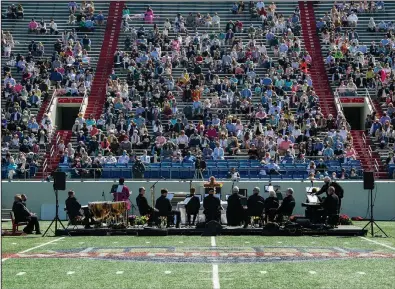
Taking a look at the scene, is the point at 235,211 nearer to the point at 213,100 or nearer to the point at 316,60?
the point at 213,100

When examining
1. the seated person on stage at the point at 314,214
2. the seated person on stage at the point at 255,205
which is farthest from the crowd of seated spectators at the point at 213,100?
the seated person on stage at the point at 255,205

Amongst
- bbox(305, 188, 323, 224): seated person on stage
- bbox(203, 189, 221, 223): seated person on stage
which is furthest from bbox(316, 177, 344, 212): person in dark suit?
bbox(203, 189, 221, 223): seated person on stage

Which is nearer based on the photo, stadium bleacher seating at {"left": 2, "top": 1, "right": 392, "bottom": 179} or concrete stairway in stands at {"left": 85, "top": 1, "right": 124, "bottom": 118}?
stadium bleacher seating at {"left": 2, "top": 1, "right": 392, "bottom": 179}

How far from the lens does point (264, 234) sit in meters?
24.7

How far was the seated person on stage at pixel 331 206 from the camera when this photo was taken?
2492cm

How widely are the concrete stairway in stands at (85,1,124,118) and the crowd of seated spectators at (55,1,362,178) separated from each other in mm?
398

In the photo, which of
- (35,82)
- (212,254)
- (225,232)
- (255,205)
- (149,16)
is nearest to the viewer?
(212,254)

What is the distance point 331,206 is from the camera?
82.7ft

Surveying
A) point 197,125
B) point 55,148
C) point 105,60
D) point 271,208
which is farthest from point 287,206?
point 105,60

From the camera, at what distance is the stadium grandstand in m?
25.0

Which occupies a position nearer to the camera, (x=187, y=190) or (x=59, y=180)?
(x=59, y=180)

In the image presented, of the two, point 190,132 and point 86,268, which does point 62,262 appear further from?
point 190,132

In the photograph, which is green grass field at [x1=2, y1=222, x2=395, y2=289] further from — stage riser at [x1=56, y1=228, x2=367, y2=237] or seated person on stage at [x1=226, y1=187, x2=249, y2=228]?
seated person on stage at [x1=226, y1=187, x2=249, y2=228]

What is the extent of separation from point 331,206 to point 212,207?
2877 mm
